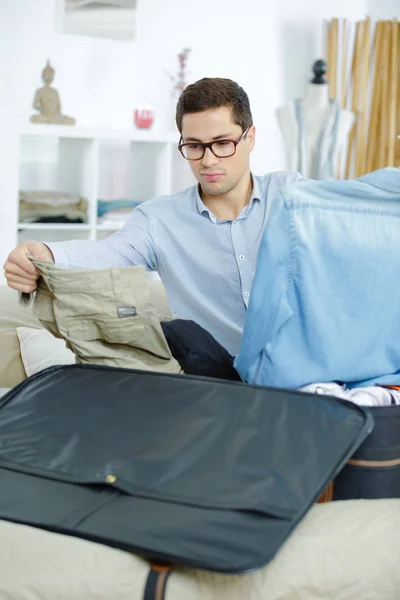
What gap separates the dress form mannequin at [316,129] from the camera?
479 centimetres

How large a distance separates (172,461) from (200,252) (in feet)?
3.15

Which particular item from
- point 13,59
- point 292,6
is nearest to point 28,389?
point 13,59

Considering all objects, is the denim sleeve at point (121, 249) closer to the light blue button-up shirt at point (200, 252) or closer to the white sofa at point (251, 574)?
the light blue button-up shirt at point (200, 252)

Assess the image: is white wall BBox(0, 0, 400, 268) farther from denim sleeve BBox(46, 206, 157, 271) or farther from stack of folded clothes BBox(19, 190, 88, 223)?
denim sleeve BBox(46, 206, 157, 271)

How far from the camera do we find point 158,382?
1682 millimetres

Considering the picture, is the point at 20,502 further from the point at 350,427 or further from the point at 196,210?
the point at 196,210

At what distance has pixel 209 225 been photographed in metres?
2.28

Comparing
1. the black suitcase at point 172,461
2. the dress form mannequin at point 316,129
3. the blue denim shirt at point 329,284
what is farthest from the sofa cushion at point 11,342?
the dress form mannequin at point 316,129

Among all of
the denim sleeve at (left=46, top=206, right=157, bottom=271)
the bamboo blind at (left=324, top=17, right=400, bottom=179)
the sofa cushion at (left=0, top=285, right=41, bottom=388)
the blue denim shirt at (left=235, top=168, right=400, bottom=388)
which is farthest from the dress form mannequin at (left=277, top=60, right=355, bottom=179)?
the blue denim shirt at (left=235, top=168, right=400, bottom=388)

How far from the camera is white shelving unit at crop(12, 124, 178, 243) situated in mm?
4426

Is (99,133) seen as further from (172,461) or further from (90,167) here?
(172,461)

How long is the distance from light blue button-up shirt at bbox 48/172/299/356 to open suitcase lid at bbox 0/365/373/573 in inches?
22.2

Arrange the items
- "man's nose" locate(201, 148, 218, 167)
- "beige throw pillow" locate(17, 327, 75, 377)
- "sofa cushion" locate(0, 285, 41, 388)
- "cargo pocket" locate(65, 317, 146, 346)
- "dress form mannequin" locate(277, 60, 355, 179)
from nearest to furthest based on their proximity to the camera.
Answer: "cargo pocket" locate(65, 317, 146, 346) → "man's nose" locate(201, 148, 218, 167) → "beige throw pillow" locate(17, 327, 75, 377) → "sofa cushion" locate(0, 285, 41, 388) → "dress form mannequin" locate(277, 60, 355, 179)

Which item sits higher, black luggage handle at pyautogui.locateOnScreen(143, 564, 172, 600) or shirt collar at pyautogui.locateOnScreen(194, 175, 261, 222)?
shirt collar at pyautogui.locateOnScreen(194, 175, 261, 222)
